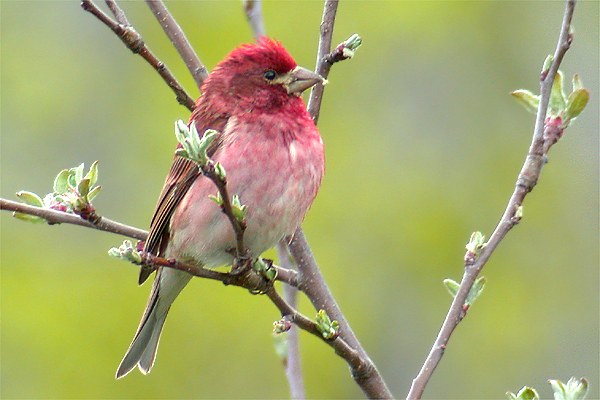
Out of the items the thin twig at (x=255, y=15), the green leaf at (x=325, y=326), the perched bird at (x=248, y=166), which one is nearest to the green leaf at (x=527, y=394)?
the green leaf at (x=325, y=326)

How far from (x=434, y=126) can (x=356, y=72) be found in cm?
133

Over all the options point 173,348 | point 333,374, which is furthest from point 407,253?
point 173,348

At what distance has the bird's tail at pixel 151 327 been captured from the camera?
237 inches

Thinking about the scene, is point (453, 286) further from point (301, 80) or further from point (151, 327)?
→ point (151, 327)

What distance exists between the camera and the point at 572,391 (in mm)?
4113

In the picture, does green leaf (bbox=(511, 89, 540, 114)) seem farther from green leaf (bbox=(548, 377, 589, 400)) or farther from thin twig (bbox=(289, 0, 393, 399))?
green leaf (bbox=(548, 377, 589, 400))

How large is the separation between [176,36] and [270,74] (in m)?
0.55

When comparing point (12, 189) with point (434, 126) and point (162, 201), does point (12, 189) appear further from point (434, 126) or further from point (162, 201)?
point (162, 201)

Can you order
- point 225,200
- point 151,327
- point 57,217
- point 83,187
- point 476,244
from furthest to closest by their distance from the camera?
point 151,327 → point 476,244 → point 57,217 → point 83,187 → point 225,200

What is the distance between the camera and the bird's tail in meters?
6.01

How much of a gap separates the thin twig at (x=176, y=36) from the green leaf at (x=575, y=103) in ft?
6.99

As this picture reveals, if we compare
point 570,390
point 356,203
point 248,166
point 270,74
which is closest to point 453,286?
point 570,390

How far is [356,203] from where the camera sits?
44.4ft

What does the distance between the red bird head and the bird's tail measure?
102cm
